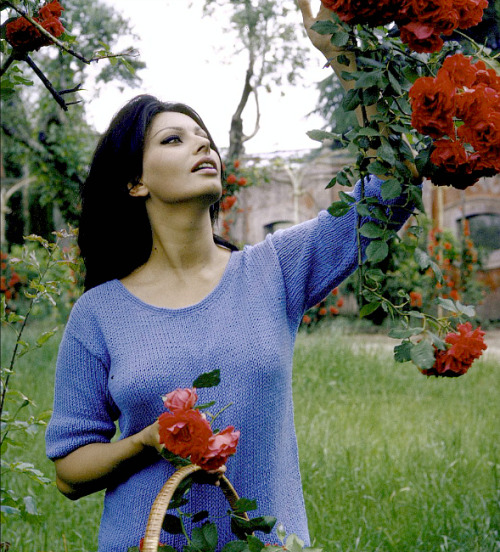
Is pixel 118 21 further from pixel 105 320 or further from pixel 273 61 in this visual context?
pixel 105 320

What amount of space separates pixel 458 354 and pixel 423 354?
10cm

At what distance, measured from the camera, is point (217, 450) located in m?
1.03

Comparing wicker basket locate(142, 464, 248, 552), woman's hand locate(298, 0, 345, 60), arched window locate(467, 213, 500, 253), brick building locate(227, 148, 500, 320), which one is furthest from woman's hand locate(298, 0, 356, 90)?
arched window locate(467, 213, 500, 253)

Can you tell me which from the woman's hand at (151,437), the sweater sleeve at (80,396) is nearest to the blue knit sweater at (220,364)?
the sweater sleeve at (80,396)

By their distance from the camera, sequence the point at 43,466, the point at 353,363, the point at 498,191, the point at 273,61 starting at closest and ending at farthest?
the point at 43,466
the point at 353,363
the point at 273,61
the point at 498,191

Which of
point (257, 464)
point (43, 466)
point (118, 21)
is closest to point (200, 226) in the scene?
point (257, 464)

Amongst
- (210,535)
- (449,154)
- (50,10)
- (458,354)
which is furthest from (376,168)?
(50,10)

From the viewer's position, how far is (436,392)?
556cm

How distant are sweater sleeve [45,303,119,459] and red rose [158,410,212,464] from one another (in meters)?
0.57

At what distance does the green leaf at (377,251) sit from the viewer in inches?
46.4

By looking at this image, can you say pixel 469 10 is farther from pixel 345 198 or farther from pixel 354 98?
pixel 345 198

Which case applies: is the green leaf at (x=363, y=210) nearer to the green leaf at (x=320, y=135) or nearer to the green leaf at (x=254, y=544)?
the green leaf at (x=320, y=135)

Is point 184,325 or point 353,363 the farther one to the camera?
point 353,363

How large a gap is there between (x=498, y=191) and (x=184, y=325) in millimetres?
12390
